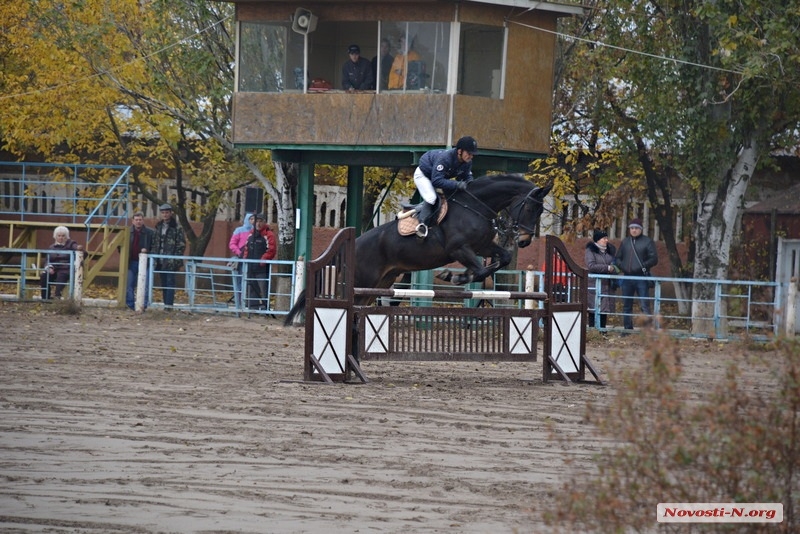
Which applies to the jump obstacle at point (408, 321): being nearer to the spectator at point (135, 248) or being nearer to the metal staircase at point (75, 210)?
the spectator at point (135, 248)

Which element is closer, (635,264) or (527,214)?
(527,214)

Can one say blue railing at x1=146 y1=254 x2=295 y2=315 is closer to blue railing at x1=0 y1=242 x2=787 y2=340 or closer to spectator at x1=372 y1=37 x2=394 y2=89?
blue railing at x1=0 y1=242 x2=787 y2=340

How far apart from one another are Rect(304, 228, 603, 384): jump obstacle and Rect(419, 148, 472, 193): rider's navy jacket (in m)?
1.30

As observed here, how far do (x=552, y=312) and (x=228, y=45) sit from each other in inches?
548

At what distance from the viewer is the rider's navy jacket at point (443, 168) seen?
45.5 ft

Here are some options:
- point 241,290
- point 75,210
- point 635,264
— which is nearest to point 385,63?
point 241,290

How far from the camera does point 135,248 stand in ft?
76.0

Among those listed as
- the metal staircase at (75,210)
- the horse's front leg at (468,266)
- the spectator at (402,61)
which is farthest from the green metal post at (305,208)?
the horse's front leg at (468,266)

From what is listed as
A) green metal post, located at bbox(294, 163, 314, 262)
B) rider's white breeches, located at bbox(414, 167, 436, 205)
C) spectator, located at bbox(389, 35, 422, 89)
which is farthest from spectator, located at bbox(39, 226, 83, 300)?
rider's white breeches, located at bbox(414, 167, 436, 205)

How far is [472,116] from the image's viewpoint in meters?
20.3

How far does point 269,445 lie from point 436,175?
5.65m

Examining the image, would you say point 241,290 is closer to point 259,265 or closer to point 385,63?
point 259,265

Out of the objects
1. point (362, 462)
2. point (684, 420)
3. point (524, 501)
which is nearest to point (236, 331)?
point (362, 462)

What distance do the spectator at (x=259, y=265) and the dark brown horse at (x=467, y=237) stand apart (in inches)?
302
